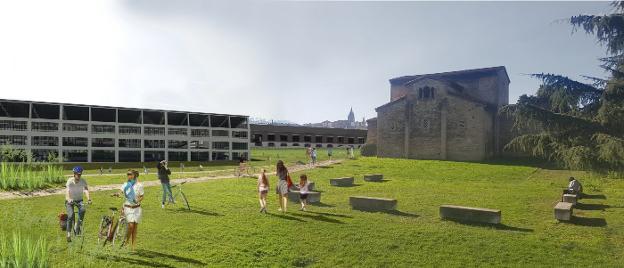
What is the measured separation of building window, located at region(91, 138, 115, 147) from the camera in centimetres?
5281

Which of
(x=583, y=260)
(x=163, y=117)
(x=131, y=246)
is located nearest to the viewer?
(x=583, y=260)

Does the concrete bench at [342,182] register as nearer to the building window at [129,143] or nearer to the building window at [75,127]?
the building window at [129,143]

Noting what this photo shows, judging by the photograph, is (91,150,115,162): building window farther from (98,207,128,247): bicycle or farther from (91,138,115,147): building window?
(98,207,128,247): bicycle

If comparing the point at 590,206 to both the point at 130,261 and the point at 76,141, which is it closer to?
the point at 130,261

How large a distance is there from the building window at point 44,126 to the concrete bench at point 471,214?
53358 mm

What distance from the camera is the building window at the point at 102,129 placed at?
174 ft

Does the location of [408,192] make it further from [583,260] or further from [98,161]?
[98,161]

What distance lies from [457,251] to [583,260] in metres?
3.20

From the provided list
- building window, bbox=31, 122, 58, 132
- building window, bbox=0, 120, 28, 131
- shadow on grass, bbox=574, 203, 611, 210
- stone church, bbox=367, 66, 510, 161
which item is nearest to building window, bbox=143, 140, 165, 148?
building window, bbox=31, 122, 58, 132

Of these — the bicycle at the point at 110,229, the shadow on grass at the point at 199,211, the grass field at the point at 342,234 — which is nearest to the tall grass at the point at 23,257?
the grass field at the point at 342,234

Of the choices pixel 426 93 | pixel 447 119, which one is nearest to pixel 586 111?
pixel 447 119

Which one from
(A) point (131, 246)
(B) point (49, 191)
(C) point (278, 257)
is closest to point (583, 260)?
(C) point (278, 257)

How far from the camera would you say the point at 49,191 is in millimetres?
22578

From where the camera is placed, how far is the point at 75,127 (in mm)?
51875
